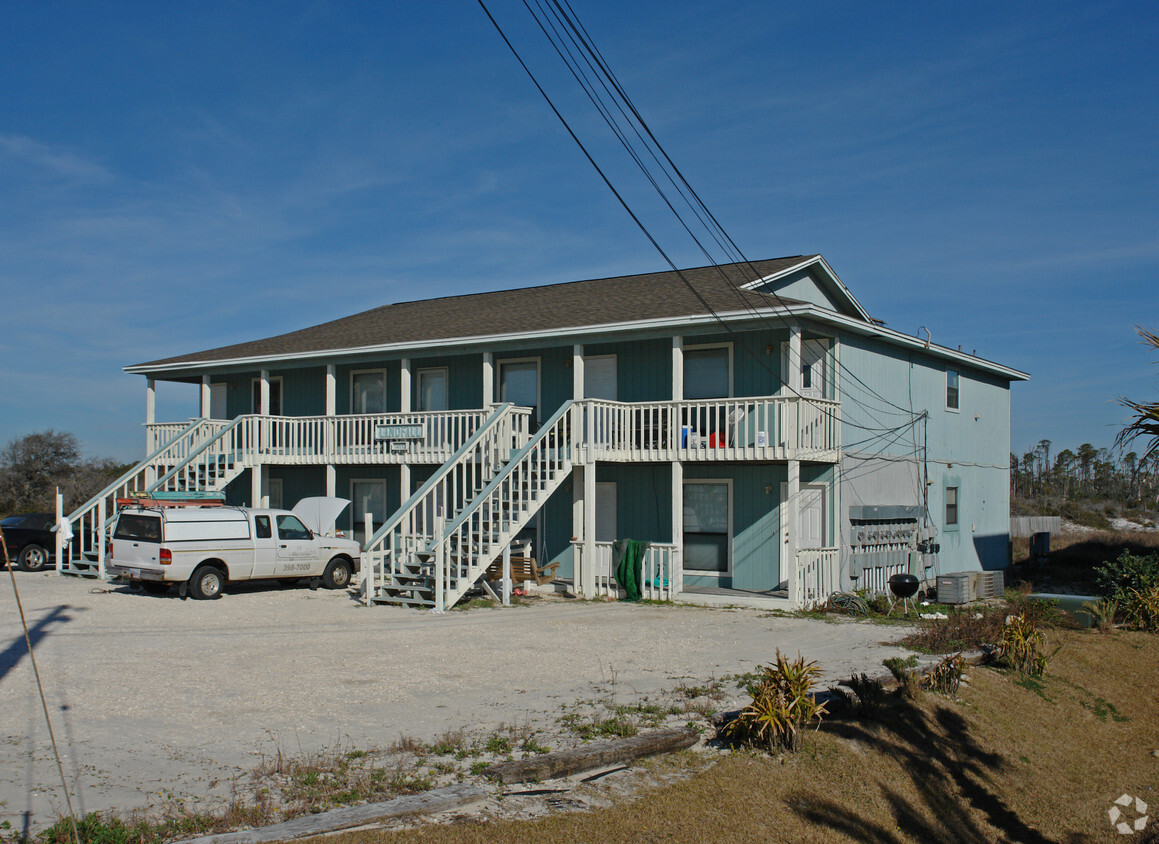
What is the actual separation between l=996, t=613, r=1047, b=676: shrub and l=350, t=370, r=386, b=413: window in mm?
16940

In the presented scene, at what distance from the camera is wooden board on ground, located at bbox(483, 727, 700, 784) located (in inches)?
290

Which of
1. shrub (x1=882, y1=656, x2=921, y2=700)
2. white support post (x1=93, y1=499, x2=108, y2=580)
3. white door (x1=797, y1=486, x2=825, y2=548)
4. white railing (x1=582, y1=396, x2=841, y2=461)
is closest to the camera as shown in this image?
shrub (x1=882, y1=656, x2=921, y2=700)

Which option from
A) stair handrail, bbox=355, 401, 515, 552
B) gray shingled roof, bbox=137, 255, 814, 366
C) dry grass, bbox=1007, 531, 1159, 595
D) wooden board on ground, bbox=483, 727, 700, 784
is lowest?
dry grass, bbox=1007, 531, 1159, 595

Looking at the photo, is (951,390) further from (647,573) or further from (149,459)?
(149,459)

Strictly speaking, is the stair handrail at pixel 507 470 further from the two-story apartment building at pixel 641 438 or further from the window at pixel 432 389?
the window at pixel 432 389

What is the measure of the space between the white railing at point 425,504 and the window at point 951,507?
34.4 feet

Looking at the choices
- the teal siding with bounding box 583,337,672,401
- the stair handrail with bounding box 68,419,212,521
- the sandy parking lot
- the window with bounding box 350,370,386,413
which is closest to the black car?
the stair handrail with bounding box 68,419,212,521

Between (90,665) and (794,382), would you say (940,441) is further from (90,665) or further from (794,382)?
(90,665)

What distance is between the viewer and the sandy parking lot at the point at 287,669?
7.78 m

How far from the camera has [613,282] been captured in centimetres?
2619

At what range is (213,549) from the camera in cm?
1820

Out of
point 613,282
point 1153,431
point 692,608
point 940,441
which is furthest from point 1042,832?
point 613,282

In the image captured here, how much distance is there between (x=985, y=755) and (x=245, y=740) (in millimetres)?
6969

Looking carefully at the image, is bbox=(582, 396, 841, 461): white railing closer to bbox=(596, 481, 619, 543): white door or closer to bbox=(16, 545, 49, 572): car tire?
bbox=(596, 481, 619, 543): white door
